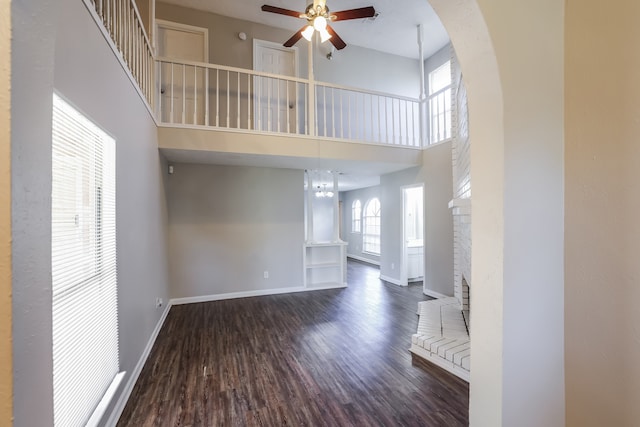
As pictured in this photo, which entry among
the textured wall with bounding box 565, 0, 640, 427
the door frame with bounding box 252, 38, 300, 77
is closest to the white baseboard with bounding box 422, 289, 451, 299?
the textured wall with bounding box 565, 0, 640, 427

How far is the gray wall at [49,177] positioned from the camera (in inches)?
20.0

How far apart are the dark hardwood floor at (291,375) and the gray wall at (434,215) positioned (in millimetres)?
963

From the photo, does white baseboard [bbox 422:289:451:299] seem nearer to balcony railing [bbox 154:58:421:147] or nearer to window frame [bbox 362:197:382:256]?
balcony railing [bbox 154:58:421:147]

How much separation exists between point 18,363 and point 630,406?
5.69ft

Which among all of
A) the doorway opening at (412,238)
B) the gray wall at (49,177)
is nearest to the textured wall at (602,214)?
the gray wall at (49,177)

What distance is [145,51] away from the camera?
2947 millimetres

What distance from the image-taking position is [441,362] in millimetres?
2539

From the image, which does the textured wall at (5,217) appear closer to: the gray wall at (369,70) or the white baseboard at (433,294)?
the white baseboard at (433,294)

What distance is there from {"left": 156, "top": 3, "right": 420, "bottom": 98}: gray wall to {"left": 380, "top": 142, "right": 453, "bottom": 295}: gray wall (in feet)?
6.71

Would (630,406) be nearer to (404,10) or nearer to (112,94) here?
(112,94)

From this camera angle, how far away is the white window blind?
1.26 meters

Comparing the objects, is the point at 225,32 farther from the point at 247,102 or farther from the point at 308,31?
the point at 308,31

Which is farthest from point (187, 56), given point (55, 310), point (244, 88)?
point (55, 310)

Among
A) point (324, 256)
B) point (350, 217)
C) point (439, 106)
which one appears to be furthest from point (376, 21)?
point (350, 217)
